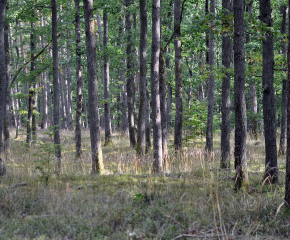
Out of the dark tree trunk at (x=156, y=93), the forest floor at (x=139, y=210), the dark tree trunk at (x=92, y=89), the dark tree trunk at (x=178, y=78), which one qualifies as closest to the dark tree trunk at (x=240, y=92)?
the forest floor at (x=139, y=210)

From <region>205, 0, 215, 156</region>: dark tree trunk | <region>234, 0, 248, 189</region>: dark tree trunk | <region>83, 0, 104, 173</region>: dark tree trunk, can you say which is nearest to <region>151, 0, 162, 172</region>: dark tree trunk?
<region>83, 0, 104, 173</region>: dark tree trunk

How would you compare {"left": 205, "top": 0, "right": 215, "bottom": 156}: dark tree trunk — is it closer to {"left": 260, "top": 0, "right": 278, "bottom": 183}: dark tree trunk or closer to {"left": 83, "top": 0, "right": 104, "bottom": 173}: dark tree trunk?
{"left": 260, "top": 0, "right": 278, "bottom": 183}: dark tree trunk

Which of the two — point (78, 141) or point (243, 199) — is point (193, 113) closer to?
point (78, 141)

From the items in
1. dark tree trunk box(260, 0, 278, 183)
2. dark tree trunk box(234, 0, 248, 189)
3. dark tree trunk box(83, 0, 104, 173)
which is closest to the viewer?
dark tree trunk box(234, 0, 248, 189)

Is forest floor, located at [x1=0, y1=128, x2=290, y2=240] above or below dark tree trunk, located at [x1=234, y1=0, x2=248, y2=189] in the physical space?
below

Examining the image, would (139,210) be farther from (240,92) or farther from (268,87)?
(268,87)

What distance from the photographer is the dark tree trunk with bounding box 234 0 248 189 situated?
6199 mm

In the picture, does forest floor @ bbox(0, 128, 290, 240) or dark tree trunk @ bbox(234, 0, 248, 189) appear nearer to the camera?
forest floor @ bbox(0, 128, 290, 240)

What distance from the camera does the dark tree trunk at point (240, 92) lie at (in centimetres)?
620


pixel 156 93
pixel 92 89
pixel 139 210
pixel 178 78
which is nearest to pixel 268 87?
pixel 156 93

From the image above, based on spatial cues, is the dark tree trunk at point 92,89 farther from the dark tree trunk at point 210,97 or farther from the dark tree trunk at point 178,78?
the dark tree trunk at point 210,97

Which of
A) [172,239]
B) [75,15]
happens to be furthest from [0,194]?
[75,15]

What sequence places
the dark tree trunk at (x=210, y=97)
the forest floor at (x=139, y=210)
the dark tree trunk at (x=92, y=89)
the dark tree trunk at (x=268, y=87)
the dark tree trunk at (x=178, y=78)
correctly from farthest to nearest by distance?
the dark tree trunk at (x=178, y=78)
the dark tree trunk at (x=210, y=97)
the dark tree trunk at (x=92, y=89)
the dark tree trunk at (x=268, y=87)
the forest floor at (x=139, y=210)

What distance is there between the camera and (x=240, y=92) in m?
6.31
